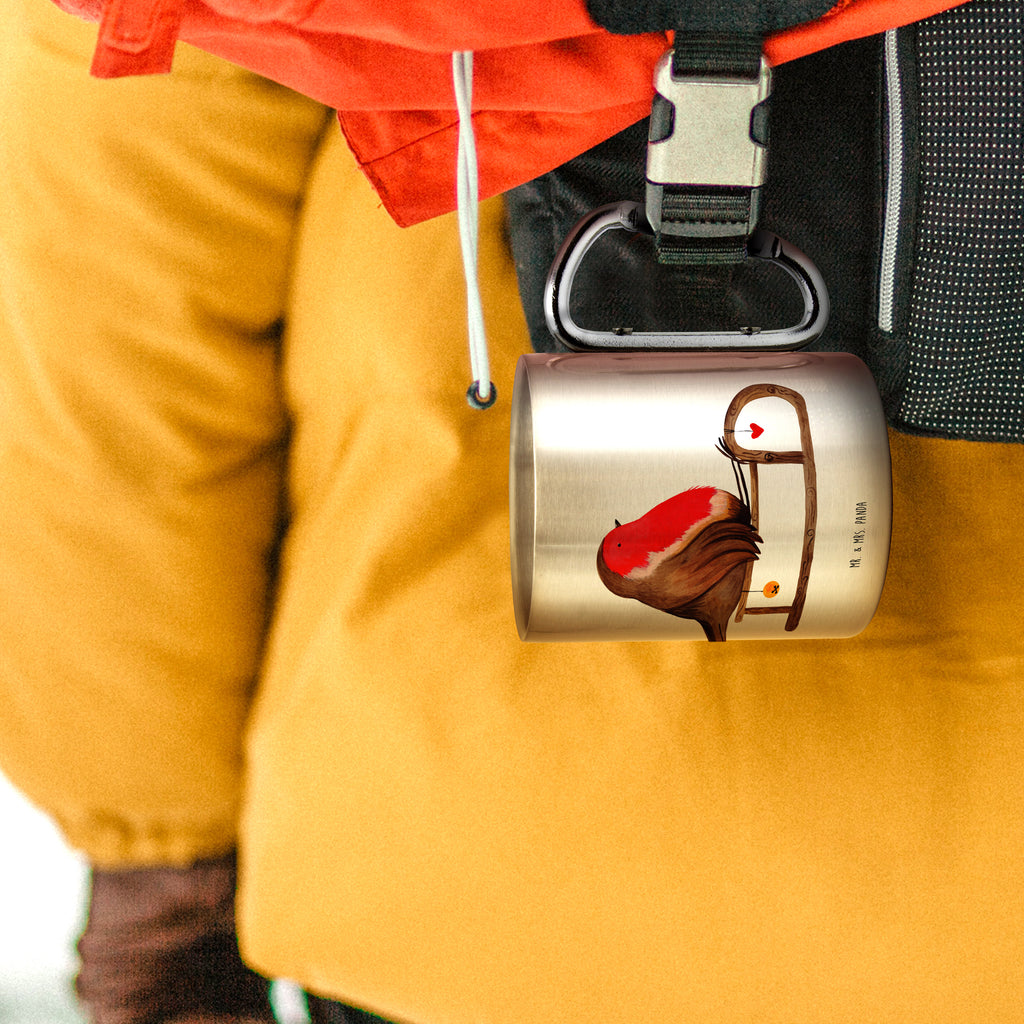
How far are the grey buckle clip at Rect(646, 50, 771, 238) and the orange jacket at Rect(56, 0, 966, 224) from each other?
0.6 inches

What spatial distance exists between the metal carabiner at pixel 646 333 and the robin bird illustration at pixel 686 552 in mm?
81

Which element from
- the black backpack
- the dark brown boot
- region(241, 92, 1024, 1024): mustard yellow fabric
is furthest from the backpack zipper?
the dark brown boot

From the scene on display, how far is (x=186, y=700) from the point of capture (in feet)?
1.79

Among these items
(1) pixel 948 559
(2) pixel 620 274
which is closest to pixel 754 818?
(1) pixel 948 559

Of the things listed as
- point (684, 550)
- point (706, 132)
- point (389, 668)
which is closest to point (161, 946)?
point (389, 668)

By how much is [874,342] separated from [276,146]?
338mm

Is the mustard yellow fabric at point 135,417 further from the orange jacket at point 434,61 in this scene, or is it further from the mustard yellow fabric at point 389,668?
the orange jacket at point 434,61

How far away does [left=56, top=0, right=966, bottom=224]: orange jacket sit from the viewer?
1.07 ft

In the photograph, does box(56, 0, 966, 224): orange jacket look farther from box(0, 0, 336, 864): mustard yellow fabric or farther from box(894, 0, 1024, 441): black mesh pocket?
box(0, 0, 336, 864): mustard yellow fabric

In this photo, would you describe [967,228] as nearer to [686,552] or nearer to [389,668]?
[686,552]

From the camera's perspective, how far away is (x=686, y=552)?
36 cm

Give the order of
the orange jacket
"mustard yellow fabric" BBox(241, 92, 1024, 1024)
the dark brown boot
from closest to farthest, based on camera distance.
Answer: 1. the orange jacket
2. "mustard yellow fabric" BBox(241, 92, 1024, 1024)
3. the dark brown boot

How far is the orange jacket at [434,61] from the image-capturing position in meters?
0.33

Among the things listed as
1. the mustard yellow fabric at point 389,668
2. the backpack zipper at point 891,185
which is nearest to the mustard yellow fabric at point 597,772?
the mustard yellow fabric at point 389,668
